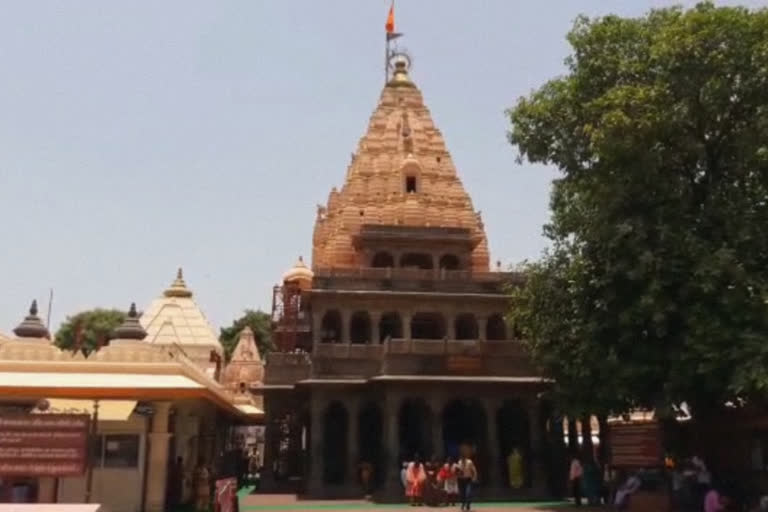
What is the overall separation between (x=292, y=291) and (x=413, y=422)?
10612 millimetres

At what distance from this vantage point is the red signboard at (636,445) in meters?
20.2

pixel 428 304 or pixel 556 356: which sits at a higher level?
pixel 428 304

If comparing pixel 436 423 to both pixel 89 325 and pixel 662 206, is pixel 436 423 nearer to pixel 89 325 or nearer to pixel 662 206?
pixel 662 206

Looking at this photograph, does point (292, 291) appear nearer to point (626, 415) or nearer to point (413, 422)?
point (413, 422)

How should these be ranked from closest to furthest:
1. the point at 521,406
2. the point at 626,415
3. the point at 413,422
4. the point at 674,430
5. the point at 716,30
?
the point at 716,30 < the point at 626,415 < the point at 674,430 < the point at 521,406 < the point at 413,422

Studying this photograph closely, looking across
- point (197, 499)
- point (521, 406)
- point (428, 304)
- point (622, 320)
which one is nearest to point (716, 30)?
point (622, 320)

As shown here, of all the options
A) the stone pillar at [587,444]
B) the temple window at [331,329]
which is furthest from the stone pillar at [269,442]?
the stone pillar at [587,444]

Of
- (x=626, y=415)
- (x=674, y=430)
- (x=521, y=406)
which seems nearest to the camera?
(x=626, y=415)

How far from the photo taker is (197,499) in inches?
950

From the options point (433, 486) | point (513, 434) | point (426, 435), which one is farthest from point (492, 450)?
point (513, 434)

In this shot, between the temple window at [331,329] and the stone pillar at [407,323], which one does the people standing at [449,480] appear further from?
the temple window at [331,329]

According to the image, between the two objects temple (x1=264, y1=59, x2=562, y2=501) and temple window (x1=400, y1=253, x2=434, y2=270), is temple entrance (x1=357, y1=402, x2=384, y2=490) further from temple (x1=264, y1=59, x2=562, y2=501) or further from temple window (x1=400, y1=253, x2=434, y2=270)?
temple window (x1=400, y1=253, x2=434, y2=270)

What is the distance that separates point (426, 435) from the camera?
29.3 metres

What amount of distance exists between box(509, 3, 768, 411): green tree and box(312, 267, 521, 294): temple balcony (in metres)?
10.8
